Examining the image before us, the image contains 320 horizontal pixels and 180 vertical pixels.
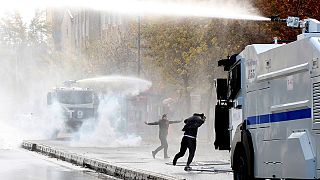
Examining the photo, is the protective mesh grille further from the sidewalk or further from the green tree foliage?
the green tree foliage

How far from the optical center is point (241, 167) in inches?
618

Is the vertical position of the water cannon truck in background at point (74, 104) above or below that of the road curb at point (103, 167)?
above

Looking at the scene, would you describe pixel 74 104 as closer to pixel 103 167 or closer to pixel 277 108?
pixel 103 167

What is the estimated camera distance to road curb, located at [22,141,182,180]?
2038 cm

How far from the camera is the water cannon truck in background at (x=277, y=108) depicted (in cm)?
1209

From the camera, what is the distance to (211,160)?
27.6 meters

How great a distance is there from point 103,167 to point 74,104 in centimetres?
2383

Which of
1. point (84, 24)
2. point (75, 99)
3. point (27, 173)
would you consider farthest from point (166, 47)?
point (84, 24)

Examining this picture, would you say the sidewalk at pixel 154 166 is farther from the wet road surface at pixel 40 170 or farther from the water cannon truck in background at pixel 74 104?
the water cannon truck in background at pixel 74 104

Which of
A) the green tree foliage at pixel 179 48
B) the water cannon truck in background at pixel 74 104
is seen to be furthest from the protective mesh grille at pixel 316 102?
the water cannon truck in background at pixel 74 104

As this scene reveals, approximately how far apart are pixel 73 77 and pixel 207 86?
107 ft

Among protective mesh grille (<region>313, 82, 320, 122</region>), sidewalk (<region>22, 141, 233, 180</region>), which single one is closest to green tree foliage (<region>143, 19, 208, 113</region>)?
sidewalk (<region>22, 141, 233, 180</region>)

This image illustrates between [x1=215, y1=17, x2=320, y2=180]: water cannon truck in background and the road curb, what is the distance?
347 centimetres

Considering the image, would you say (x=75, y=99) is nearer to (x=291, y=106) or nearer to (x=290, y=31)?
(x=290, y=31)
